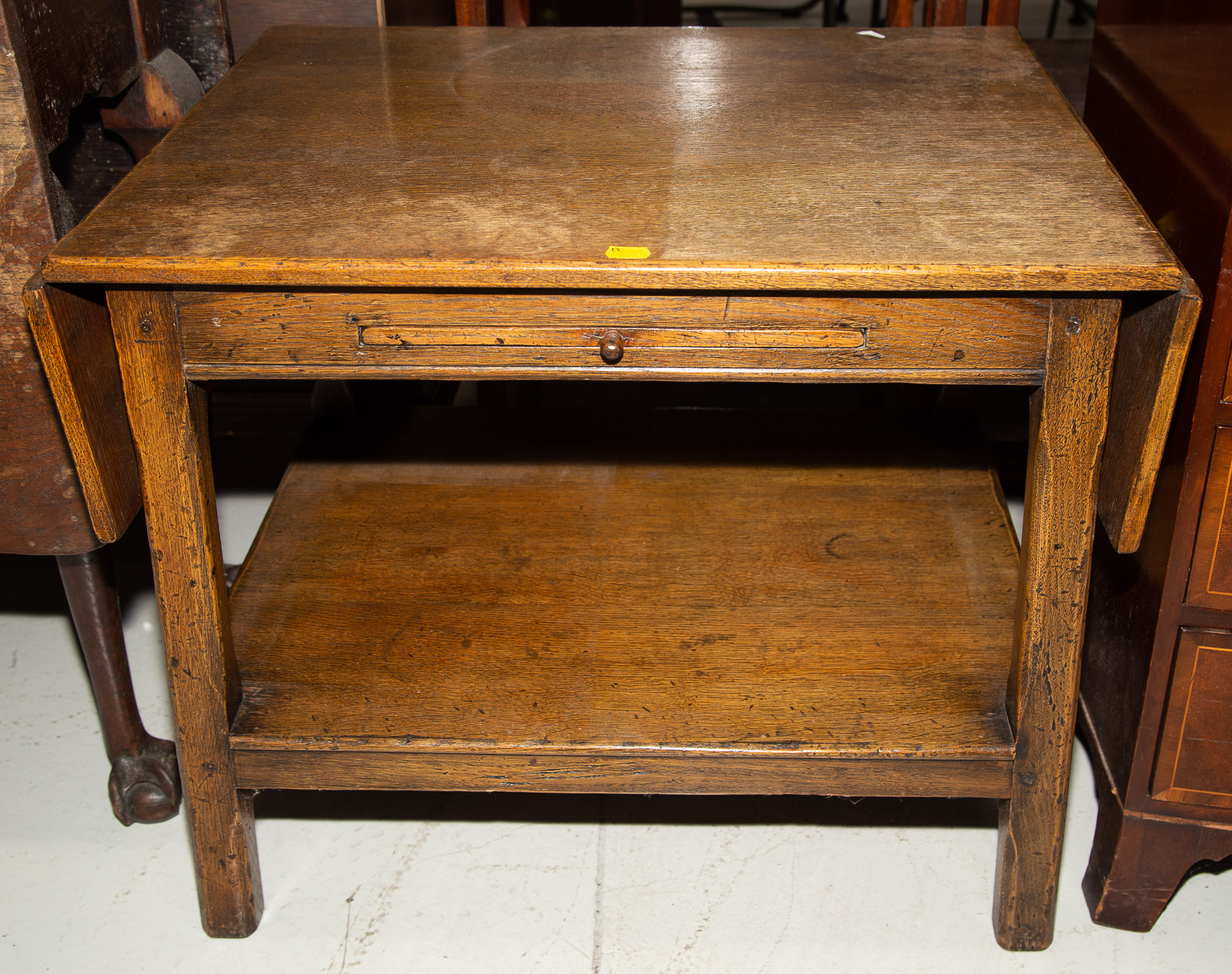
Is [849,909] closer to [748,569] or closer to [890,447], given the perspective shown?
[748,569]

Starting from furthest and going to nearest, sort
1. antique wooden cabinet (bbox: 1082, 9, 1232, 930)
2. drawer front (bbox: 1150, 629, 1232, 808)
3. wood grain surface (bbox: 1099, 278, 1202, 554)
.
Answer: drawer front (bbox: 1150, 629, 1232, 808) → antique wooden cabinet (bbox: 1082, 9, 1232, 930) → wood grain surface (bbox: 1099, 278, 1202, 554)

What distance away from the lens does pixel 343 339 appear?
1.11 metres

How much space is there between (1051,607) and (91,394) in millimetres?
949

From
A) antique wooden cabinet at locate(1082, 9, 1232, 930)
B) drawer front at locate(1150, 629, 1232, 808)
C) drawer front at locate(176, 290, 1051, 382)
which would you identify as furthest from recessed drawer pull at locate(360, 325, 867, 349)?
drawer front at locate(1150, 629, 1232, 808)

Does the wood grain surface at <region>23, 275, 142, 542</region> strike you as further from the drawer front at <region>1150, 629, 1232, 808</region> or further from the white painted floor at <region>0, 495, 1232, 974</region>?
the drawer front at <region>1150, 629, 1232, 808</region>

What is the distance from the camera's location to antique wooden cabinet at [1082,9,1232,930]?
1177 millimetres

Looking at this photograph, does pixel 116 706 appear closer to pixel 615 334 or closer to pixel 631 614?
pixel 631 614

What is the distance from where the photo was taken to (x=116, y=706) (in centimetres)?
158

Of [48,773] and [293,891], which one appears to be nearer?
[293,891]

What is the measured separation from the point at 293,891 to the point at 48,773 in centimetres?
45

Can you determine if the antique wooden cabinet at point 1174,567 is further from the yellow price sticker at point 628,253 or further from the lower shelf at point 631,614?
the yellow price sticker at point 628,253

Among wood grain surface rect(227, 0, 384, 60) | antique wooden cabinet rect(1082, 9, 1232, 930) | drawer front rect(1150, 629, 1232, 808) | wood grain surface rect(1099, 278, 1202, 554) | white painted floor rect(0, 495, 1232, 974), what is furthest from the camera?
wood grain surface rect(227, 0, 384, 60)

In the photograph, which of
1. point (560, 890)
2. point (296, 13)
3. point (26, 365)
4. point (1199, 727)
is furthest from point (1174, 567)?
point (296, 13)

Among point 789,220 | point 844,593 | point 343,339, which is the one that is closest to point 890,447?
point 844,593
